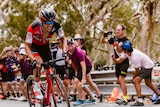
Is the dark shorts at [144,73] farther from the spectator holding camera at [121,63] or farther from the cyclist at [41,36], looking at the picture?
the cyclist at [41,36]

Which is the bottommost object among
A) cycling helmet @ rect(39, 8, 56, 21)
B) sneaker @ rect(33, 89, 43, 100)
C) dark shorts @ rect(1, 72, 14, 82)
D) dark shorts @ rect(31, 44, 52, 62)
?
dark shorts @ rect(1, 72, 14, 82)

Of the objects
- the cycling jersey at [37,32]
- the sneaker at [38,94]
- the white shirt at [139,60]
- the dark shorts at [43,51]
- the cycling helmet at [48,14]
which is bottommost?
the sneaker at [38,94]

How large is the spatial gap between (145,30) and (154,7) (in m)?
1.58

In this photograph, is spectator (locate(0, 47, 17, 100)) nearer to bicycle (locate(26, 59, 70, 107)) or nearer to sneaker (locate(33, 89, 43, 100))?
sneaker (locate(33, 89, 43, 100))

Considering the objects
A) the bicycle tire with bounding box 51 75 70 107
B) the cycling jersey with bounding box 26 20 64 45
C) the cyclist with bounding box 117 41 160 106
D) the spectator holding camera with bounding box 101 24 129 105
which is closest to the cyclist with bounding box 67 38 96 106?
Answer: the spectator holding camera with bounding box 101 24 129 105

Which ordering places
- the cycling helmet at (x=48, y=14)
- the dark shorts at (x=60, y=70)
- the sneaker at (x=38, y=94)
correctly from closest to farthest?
the cycling helmet at (x=48, y=14)
the sneaker at (x=38, y=94)
the dark shorts at (x=60, y=70)

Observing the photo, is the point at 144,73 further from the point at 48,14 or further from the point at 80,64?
the point at 48,14

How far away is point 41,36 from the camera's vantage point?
713 centimetres

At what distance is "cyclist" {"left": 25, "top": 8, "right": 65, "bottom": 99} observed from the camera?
6.62 meters

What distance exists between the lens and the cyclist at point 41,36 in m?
6.62

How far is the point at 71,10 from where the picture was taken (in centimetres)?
3070

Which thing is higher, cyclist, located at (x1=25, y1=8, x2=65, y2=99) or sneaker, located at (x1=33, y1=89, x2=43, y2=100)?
cyclist, located at (x1=25, y1=8, x2=65, y2=99)

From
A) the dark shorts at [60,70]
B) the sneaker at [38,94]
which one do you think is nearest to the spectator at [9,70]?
the dark shorts at [60,70]

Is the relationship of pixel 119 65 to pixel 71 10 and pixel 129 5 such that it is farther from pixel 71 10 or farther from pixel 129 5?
pixel 129 5
